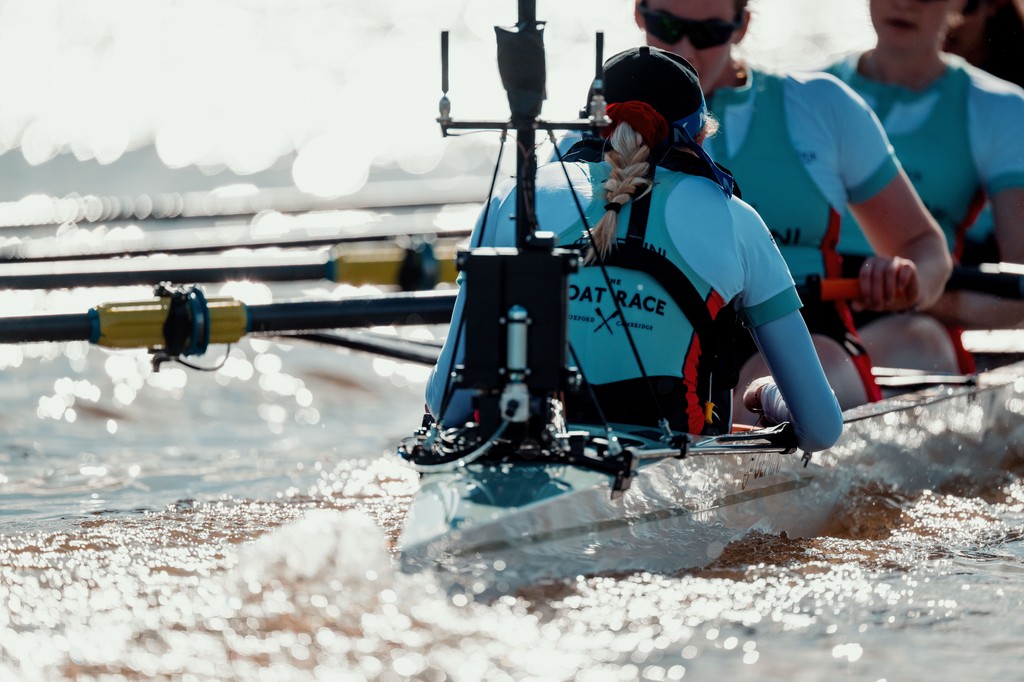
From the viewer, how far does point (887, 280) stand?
3654 mm

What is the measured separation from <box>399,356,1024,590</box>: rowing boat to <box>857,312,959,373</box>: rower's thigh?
93 centimetres

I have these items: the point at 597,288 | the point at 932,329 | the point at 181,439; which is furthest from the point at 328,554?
the point at 181,439

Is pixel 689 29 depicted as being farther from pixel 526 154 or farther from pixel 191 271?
pixel 191 271

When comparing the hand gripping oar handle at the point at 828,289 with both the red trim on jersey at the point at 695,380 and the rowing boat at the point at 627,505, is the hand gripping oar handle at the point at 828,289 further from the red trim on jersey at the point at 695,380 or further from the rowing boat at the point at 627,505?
the red trim on jersey at the point at 695,380

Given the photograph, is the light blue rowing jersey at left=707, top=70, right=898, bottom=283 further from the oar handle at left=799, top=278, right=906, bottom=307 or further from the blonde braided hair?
the blonde braided hair

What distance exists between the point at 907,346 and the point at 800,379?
5.99 feet

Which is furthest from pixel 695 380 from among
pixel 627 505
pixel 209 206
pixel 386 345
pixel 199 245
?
pixel 209 206

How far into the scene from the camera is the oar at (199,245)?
18.2ft

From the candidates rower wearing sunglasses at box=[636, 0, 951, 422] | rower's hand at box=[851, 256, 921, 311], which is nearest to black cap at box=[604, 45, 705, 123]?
rower wearing sunglasses at box=[636, 0, 951, 422]

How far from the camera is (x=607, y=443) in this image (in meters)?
2.19

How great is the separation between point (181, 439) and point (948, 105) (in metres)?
3.03

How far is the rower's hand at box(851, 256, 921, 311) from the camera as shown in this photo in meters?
3.65

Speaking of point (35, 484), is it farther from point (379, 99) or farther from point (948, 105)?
point (379, 99)

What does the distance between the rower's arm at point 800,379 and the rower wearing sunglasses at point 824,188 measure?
1.04 m
